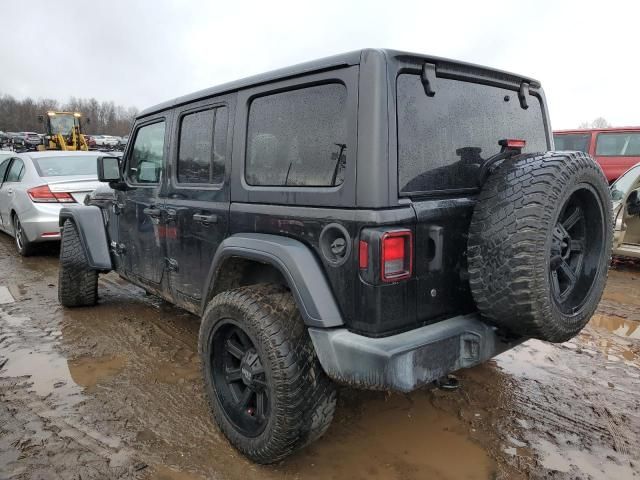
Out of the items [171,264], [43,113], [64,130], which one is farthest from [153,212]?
[43,113]

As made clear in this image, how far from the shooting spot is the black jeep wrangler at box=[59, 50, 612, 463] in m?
1.94

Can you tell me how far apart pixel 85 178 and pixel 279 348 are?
5634mm

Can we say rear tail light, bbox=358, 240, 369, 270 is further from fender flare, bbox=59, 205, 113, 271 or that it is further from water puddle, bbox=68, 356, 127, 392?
fender flare, bbox=59, 205, 113, 271

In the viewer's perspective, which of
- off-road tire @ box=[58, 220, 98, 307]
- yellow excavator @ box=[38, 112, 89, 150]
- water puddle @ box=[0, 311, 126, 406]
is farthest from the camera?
yellow excavator @ box=[38, 112, 89, 150]

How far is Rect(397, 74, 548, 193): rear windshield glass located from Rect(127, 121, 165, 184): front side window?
1.98 metres

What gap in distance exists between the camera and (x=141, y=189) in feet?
11.6

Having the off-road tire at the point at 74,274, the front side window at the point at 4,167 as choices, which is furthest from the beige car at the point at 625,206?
the front side window at the point at 4,167

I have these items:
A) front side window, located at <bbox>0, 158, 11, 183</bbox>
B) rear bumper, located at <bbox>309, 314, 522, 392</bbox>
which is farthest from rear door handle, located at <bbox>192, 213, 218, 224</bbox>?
front side window, located at <bbox>0, 158, 11, 183</bbox>

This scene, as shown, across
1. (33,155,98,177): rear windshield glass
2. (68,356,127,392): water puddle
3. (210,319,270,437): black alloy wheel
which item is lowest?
(68,356,127,392): water puddle

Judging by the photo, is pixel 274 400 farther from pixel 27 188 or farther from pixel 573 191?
pixel 27 188

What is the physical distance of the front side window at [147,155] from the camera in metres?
3.39

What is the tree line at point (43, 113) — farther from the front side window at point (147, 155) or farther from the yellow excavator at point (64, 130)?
the front side window at point (147, 155)

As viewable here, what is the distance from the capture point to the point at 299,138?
88.7 inches

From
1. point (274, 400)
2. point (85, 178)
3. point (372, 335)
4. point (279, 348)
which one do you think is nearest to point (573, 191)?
point (372, 335)
